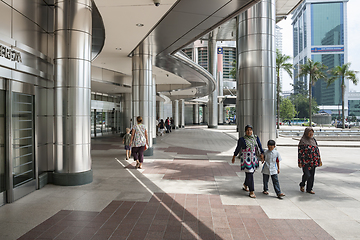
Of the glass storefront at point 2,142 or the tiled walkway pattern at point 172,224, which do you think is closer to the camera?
the tiled walkway pattern at point 172,224

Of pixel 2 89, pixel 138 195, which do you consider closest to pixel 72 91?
pixel 2 89

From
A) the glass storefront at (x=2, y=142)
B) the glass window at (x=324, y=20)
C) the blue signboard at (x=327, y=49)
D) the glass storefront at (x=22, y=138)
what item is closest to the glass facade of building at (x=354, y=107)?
the blue signboard at (x=327, y=49)

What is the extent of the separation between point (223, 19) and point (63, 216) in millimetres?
7085

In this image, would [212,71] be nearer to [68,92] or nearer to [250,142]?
[68,92]

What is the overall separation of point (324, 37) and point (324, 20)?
1114 cm

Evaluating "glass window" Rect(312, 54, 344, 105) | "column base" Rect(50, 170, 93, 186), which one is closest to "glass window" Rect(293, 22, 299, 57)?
"glass window" Rect(312, 54, 344, 105)

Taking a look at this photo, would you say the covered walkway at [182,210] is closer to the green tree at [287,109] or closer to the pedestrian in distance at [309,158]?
the pedestrian in distance at [309,158]

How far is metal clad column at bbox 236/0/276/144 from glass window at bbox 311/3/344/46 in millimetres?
157584

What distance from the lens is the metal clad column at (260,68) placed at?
11.9 metres

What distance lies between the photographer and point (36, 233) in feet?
13.6

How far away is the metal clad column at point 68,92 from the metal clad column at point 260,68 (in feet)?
24.3

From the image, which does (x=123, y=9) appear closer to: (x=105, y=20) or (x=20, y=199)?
(x=105, y=20)

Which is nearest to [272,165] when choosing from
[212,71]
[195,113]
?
[212,71]

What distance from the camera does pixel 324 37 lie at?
147500mm
